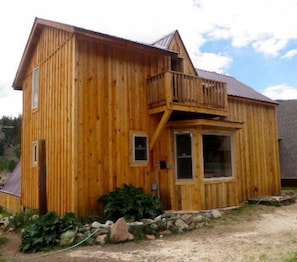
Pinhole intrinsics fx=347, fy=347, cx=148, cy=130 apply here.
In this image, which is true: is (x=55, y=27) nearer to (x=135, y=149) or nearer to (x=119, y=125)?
(x=119, y=125)

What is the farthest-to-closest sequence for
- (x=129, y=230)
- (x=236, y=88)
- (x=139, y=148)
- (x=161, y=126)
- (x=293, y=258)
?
(x=236, y=88) → (x=139, y=148) → (x=161, y=126) → (x=129, y=230) → (x=293, y=258)

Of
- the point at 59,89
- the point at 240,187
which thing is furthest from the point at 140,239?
the point at 240,187

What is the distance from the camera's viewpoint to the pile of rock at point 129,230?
7910mm

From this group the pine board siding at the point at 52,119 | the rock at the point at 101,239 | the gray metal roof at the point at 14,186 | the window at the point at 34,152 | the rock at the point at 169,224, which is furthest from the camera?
the gray metal roof at the point at 14,186

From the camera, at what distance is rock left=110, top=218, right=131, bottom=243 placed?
7.89 metres

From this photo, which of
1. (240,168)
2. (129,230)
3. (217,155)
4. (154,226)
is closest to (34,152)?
(129,230)

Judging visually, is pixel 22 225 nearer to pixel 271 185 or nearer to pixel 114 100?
pixel 114 100

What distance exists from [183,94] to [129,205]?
3.91 metres

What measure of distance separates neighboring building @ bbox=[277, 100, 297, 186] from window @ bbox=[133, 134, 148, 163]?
12880 mm

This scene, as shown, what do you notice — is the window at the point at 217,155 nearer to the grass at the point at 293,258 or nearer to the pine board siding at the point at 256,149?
the pine board siding at the point at 256,149

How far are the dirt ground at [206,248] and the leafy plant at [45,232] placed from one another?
31 cm

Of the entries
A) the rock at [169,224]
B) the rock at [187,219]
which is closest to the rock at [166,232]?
the rock at [169,224]

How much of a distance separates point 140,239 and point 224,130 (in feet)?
19.1

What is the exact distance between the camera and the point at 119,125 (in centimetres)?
1077
